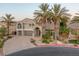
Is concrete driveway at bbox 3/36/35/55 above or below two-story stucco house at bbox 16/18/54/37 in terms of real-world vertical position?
below

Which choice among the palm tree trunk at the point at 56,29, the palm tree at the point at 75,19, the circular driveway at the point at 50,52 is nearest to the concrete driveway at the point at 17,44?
the circular driveway at the point at 50,52

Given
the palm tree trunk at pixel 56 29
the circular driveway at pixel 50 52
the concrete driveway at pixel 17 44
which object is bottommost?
the circular driveway at pixel 50 52

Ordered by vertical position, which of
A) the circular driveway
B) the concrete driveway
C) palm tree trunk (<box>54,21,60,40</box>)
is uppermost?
palm tree trunk (<box>54,21,60,40</box>)

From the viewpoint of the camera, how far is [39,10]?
6.50 m

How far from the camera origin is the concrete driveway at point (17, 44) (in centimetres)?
652

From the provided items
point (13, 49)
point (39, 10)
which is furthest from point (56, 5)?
point (13, 49)

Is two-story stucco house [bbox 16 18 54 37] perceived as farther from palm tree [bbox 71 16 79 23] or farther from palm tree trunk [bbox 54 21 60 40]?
palm tree [bbox 71 16 79 23]

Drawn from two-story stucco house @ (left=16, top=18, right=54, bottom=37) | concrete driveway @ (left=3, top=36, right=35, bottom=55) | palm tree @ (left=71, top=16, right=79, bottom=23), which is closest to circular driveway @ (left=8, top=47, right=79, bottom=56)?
concrete driveway @ (left=3, top=36, right=35, bottom=55)

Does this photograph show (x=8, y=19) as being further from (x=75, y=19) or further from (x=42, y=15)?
(x=75, y=19)

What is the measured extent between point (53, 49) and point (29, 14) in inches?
17.7

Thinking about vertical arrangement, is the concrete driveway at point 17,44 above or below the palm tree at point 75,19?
below

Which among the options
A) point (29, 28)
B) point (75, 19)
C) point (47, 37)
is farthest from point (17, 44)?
point (75, 19)

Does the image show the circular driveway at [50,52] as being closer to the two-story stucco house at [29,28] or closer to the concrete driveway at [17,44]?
the concrete driveway at [17,44]

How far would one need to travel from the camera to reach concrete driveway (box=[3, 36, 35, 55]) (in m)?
6.52
